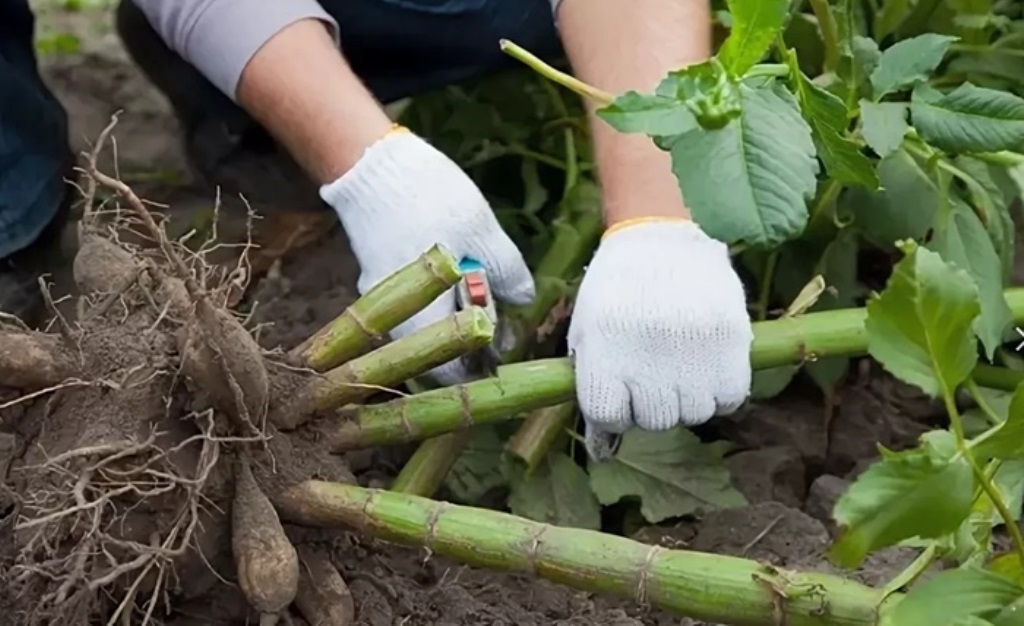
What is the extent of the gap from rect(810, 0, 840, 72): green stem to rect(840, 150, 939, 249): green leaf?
101 mm

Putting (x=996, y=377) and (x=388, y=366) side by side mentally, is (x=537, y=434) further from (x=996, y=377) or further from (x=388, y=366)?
(x=996, y=377)

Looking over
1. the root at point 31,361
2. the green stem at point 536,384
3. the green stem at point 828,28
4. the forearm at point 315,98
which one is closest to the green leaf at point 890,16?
the green stem at point 828,28

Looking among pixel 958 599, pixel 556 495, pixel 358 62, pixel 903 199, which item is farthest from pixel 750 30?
pixel 358 62

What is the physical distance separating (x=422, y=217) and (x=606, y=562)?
1.31ft

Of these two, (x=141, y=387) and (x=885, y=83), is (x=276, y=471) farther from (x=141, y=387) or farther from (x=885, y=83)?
(x=885, y=83)

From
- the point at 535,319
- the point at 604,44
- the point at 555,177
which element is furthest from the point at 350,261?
the point at 604,44

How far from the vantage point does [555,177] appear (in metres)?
1.54

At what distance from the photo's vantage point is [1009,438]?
0.71 meters

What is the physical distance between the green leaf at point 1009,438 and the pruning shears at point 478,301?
442 mm

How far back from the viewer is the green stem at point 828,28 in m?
1.12

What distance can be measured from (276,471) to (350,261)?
59 cm

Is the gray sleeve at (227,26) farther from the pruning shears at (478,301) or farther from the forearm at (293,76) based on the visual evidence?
the pruning shears at (478,301)

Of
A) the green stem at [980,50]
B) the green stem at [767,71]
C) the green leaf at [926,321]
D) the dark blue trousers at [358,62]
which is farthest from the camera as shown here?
the dark blue trousers at [358,62]

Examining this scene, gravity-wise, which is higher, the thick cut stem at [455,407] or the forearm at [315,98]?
the forearm at [315,98]
